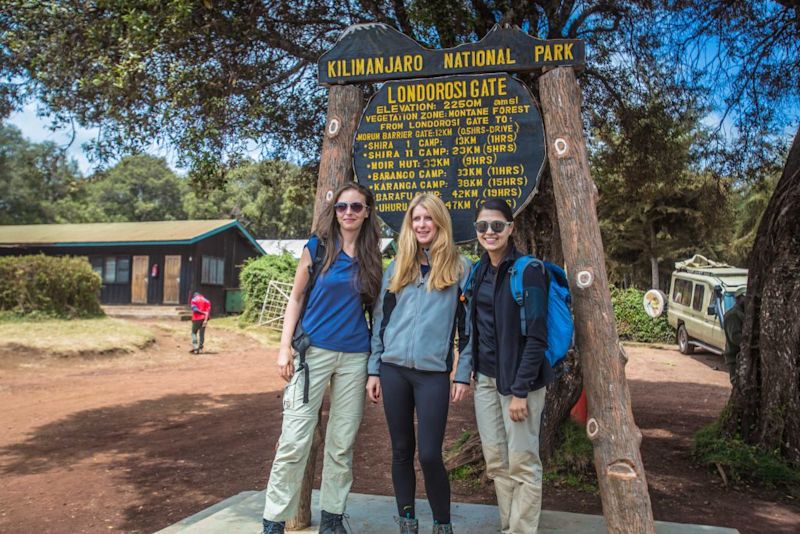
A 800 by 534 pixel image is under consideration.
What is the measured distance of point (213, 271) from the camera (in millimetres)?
28000

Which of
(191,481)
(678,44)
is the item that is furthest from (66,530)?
(678,44)

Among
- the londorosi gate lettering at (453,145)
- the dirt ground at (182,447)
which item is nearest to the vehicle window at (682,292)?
the dirt ground at (182,447)

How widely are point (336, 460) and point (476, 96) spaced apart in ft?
7.90

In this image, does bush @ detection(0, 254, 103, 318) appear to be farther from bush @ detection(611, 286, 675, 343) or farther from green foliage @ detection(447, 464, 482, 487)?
green foliage @ detection(447, 464, 482, 487)

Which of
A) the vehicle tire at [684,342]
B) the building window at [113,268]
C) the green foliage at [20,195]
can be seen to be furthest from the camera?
the green foliage at [20,195]

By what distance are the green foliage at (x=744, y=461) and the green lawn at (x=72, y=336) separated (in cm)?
1378

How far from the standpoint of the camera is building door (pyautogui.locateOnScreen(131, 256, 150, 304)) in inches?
1038

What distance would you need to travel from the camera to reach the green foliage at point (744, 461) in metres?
5.88

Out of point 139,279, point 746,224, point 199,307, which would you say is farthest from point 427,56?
point 746,224

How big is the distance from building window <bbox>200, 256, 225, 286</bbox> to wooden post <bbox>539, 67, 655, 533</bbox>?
24.6 meters

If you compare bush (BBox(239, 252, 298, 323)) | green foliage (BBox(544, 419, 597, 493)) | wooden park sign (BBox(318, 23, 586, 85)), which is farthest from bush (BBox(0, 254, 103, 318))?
wooden park sign (BBox(318, 23, 586, 85))

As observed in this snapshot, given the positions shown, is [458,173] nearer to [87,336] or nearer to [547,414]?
[547,414]

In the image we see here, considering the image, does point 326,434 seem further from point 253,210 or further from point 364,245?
point 253,210

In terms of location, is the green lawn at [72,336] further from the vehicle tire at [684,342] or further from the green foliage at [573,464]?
the vehicle tire at [684,342]
